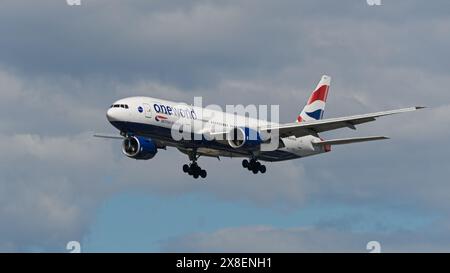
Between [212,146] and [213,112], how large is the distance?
117 inches

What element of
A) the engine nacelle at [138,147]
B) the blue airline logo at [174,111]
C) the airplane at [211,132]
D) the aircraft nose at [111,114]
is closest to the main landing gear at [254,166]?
the airplane at [211,132]

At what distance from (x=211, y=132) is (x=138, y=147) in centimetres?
622

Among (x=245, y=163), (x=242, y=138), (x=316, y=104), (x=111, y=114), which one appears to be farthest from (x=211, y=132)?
(x=316, y=104)

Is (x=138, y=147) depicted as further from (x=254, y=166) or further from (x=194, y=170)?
(x=254, y=166)

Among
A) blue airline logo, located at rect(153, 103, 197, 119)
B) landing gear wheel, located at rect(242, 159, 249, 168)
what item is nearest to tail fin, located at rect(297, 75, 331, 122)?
landing gear wheel, located at rect(242, 159, 249, 168)

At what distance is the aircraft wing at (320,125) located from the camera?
84.9 meters

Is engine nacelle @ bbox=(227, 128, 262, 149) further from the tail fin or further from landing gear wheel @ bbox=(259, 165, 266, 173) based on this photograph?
the tail fin

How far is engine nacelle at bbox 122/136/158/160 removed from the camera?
298 feet

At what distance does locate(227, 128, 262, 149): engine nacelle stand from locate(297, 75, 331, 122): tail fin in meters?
16.2

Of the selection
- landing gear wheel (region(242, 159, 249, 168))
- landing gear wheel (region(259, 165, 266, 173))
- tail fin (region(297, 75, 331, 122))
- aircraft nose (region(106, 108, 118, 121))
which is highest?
tail fin (region(297, 75, 331, 122))

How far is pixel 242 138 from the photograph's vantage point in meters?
89.0
